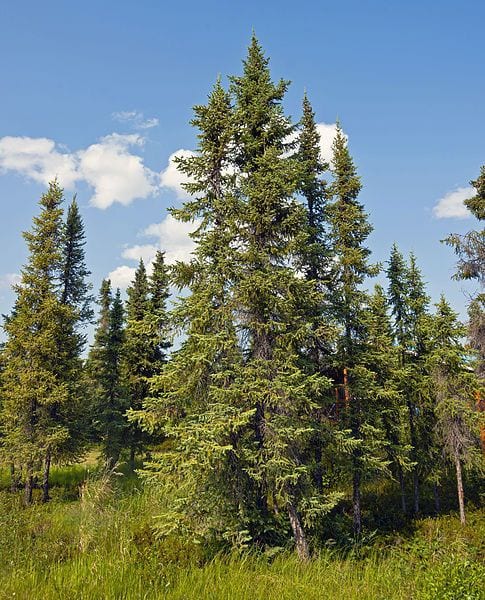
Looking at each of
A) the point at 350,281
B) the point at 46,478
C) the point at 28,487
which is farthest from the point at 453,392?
the point at 28,487

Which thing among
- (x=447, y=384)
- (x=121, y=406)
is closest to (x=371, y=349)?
(x=447, y=384)

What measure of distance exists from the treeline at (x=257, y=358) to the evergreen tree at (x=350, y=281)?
86mm

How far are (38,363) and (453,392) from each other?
22.4 metres

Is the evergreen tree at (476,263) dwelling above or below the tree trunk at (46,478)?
above

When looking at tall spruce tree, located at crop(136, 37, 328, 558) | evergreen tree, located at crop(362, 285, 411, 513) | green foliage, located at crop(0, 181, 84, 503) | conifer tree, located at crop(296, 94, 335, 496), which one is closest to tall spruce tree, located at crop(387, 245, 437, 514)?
evergreen tree, located at crop(362, 285, 411, 513)

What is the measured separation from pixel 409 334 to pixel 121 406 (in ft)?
60.7

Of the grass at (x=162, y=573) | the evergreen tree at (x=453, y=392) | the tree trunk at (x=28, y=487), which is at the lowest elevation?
the tree trunk at (x=28, y=487)

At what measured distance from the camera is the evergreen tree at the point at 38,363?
22.5 meters

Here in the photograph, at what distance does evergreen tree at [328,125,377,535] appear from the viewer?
18.0 m

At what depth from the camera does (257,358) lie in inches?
460

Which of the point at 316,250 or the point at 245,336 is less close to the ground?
the point at 316,250

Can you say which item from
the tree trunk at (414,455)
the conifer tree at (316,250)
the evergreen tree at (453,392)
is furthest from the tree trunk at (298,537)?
the tree trunk at (414,455)

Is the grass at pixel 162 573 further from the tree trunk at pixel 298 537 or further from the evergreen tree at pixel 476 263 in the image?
the evergreen tree at pixel 476 263

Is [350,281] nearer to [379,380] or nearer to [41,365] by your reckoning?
[379,380]
